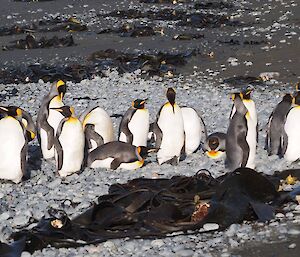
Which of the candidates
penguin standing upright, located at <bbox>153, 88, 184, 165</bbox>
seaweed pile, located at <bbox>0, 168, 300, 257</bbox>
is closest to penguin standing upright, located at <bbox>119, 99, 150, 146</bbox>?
penguin standing upright, located at <bbox>153, 88, 184, 165</bbox>

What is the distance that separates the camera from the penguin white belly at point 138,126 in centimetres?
877

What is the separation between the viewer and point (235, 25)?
18.2 meters

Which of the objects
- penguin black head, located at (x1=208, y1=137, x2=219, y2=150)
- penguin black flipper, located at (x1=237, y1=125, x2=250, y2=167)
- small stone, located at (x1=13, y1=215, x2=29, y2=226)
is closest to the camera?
small stone, located at (x1=13, y1=215, x2=29, y2=226)

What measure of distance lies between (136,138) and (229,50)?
7.09 metres

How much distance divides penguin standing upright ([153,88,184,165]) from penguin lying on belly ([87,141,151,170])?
30cm

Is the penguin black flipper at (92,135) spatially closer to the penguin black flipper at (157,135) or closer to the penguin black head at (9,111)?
the penguin black flipper at (157,135)

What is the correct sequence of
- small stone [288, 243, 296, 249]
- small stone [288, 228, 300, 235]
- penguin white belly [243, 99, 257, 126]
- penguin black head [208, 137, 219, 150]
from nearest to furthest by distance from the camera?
small stone [288, 243, 296, 249] → small stone [288, 228, 300, 235] → penguin black head [208, 137, 219, 150] → penguin white belly [243, 99, 257, 126]

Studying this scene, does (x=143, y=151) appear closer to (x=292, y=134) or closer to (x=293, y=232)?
(x=292, y=134)

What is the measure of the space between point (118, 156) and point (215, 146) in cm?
109

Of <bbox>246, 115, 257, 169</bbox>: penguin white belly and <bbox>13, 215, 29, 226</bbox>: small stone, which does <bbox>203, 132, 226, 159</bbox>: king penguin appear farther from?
<bbox>13, 215, 29, 226</bbox>: small stone

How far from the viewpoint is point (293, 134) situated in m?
8.02

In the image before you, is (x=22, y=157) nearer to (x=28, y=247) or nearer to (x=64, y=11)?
(x=28, y=247)

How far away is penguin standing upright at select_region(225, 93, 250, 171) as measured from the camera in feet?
25.3

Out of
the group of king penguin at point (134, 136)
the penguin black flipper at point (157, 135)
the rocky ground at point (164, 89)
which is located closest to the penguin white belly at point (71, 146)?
the group of king penguin at point (134, 136)
